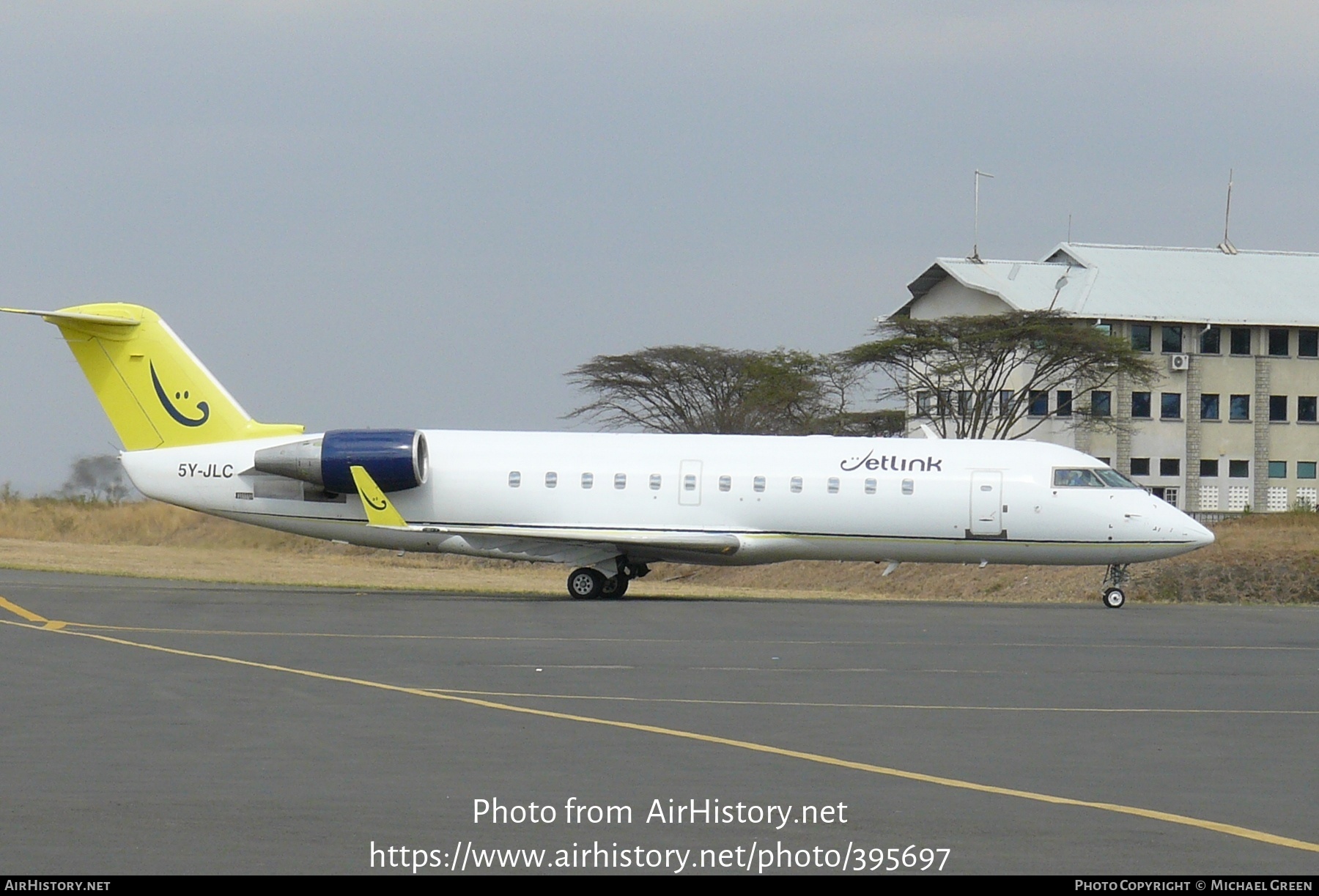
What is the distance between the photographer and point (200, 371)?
29719 mm

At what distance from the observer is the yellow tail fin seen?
1161 inches

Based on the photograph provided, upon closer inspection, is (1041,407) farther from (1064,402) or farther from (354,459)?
(354,459)

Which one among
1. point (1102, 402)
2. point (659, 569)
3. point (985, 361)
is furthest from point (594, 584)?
point (1102, 402)

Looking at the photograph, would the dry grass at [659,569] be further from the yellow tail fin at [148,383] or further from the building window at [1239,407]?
the building window at [1239,407]

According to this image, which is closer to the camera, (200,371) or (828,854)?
(828,854)

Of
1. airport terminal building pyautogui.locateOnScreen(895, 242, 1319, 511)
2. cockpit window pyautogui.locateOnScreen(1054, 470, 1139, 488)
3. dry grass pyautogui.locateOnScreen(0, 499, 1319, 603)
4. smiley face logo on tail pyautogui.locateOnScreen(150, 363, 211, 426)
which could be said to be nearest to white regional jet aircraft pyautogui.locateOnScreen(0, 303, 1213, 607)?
cockpit window pyautogui.locateOnScreen(1054, 470, 1139, 488)

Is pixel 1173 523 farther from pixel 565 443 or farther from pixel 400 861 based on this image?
pixel 400 861

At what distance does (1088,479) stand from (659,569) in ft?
69.5

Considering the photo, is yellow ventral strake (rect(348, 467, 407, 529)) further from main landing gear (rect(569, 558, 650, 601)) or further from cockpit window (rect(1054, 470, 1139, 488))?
cockpit window (rect(1054, 470, 1139, 488))

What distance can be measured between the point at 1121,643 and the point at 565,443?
38.1 feet

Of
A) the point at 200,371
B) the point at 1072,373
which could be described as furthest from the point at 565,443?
the point at 1072,373

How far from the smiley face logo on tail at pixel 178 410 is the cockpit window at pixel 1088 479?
49.5ft

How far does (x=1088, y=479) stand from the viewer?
27500 mm

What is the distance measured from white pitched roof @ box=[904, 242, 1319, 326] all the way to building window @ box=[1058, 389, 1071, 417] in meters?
3.66
